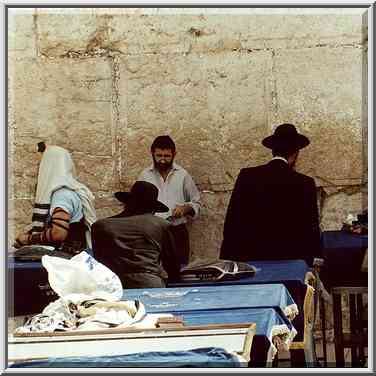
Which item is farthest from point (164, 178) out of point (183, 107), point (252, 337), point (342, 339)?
point (252, 337)

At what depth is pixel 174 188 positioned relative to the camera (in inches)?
317

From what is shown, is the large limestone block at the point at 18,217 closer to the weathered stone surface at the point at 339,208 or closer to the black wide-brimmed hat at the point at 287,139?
the black wide-brimmed hat at the point at 287,139

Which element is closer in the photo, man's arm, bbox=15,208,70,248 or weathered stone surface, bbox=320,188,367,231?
weathered stone surface, bbox=320,188,367,231

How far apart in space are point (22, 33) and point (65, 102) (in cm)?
54

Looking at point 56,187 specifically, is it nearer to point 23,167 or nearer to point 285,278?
point 23,167

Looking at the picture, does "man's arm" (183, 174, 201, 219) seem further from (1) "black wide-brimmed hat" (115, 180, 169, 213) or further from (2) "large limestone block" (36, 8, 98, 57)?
(2) "large limestone block" (36, 8, 98, 57)

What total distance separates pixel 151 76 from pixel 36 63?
76 centimetres

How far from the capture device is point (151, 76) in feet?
26.3

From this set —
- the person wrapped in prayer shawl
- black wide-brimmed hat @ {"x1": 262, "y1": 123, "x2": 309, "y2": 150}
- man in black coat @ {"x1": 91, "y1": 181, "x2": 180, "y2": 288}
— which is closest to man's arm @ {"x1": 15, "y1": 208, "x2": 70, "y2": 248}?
the person wrapped in prayer shawl

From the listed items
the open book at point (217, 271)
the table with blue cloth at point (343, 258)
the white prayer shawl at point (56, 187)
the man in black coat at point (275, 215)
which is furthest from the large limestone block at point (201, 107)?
the table with blue cloth at point (343, 258)

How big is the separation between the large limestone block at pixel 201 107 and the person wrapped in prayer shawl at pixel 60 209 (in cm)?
44

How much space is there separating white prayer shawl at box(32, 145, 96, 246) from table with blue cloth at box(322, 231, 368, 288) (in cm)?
157

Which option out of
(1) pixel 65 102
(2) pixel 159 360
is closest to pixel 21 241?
(1) pixel 65 102

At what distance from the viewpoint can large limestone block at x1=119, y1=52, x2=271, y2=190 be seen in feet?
26.2
